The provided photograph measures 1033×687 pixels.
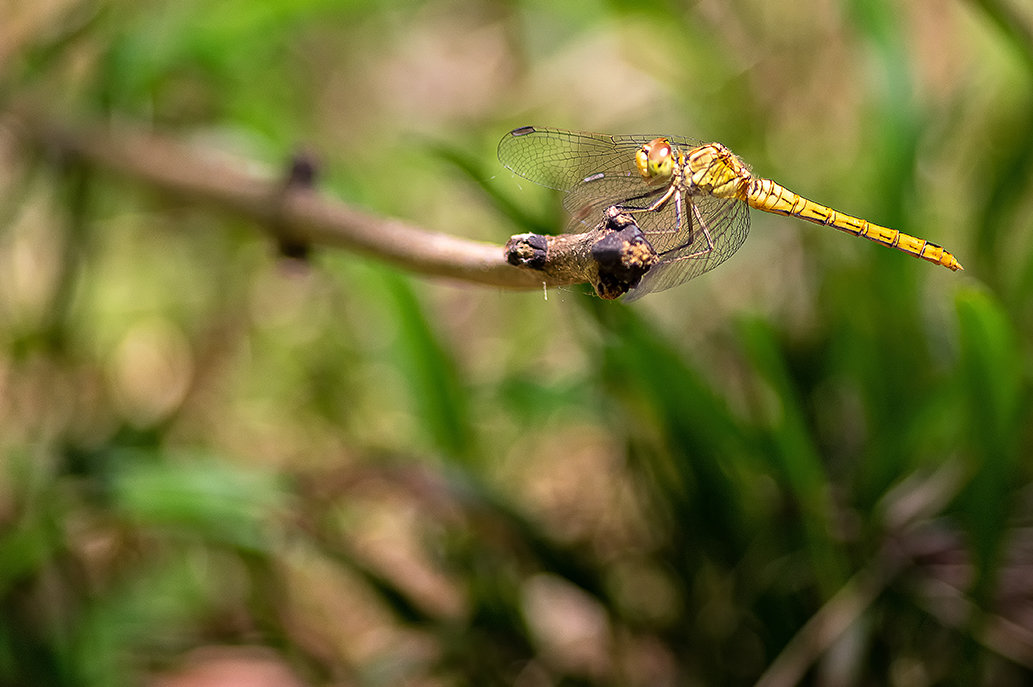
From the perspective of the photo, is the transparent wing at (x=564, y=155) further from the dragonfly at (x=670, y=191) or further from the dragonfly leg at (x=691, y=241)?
the dragonfly leg at (x=691, y=241)

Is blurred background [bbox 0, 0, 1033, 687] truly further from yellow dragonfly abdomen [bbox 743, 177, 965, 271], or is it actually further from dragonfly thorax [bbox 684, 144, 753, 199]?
dragonfly thorax [bbox 684, 144, 753, 199]

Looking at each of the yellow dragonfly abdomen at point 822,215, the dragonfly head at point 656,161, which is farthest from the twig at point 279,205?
the yellow dragonfly abdomen at point 822,215

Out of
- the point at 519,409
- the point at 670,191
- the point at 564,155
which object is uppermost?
the point at 564,155

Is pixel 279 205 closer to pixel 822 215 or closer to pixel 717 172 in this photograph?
pixel 717 172

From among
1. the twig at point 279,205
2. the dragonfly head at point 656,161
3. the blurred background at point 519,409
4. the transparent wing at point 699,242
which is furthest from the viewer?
the blurred background at point 519,409

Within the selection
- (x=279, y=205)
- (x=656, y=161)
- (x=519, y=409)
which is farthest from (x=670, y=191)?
(x=519, y=409)

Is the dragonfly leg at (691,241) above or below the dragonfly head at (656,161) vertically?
below

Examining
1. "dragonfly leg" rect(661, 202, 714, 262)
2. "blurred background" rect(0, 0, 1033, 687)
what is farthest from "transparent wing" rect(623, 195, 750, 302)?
"blurred background" rect(0, 0, 1033, 687)
